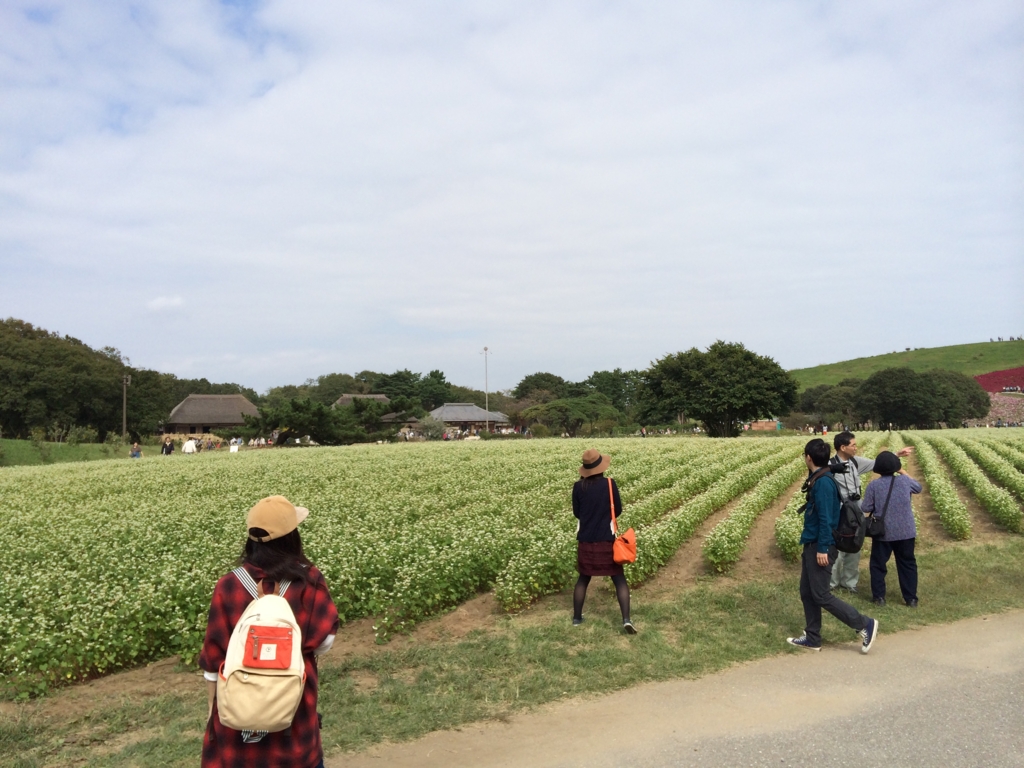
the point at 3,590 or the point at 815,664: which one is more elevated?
the point at 3,590

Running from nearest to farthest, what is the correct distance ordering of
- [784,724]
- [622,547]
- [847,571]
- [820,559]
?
[784,724] → [820,559] → [622,547] → [847,571]

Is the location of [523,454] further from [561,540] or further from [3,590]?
[3,590]

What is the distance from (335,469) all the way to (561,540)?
14.6 meters

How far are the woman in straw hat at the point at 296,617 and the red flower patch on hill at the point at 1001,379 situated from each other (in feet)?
398

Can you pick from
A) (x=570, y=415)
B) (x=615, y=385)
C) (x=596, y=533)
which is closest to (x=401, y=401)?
(x=570, y=415)

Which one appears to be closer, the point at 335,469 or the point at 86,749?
the point at 86,749

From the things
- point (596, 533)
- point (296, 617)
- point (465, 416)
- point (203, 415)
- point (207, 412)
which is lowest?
point (596, 533)

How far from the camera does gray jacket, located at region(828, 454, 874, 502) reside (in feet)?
25.5

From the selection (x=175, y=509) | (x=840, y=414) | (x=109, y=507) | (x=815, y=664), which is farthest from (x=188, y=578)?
(x=840, y=414)

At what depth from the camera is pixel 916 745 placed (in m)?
4.69

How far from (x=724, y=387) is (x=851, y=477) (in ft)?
157

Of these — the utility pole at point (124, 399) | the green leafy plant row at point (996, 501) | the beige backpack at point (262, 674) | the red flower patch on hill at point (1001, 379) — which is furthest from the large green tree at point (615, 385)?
the beige backpack at point (262, 674)

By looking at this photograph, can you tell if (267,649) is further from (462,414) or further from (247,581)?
(462,414)

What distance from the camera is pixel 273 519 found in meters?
3.30
